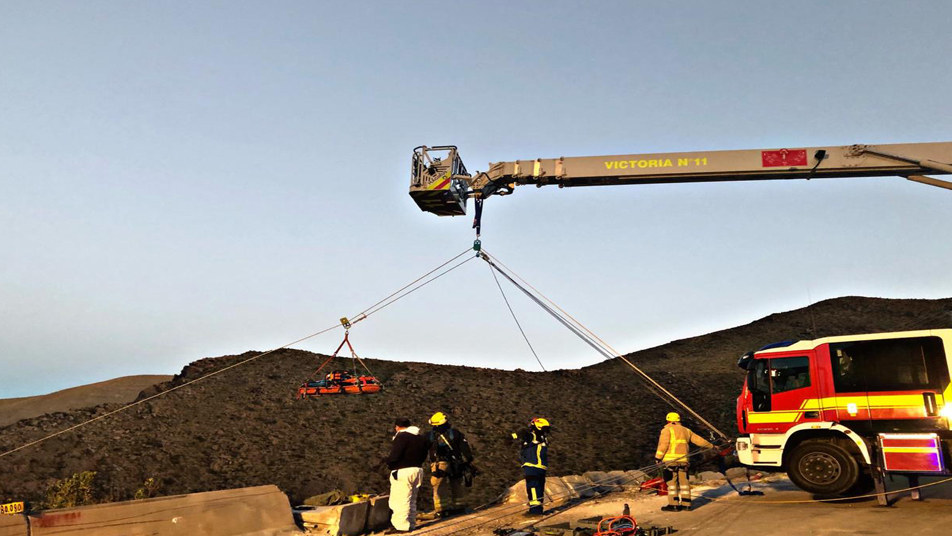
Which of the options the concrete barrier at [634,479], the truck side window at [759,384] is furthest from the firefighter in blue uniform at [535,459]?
the truck side window at [759,384]

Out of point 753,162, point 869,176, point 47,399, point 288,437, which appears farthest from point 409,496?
point 47,399

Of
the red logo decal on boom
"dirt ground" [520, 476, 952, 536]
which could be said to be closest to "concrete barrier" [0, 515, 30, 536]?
"dirt ground" [520, 476, 952, 536]

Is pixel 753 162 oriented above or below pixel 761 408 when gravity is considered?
above

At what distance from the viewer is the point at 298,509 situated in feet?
41.4

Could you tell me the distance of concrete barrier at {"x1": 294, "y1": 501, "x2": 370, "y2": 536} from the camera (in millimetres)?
11562

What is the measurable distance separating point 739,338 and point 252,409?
33.5 meters

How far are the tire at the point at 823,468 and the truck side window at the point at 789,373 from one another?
0.96 m

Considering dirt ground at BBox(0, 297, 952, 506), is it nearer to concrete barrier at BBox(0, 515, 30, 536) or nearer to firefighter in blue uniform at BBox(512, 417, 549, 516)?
firefighter in blue uniform at BBox(512, 417, 549, 516)

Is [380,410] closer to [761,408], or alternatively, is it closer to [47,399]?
[761,408]

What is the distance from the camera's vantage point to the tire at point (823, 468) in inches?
458

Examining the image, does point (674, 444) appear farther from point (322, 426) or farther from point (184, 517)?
point (322, 426)

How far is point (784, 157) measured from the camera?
13.7 metres

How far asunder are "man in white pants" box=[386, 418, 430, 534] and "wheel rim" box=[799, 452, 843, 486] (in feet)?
20.8

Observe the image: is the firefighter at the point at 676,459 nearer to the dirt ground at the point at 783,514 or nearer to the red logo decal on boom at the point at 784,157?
the dirt ground at the point at 783,514
